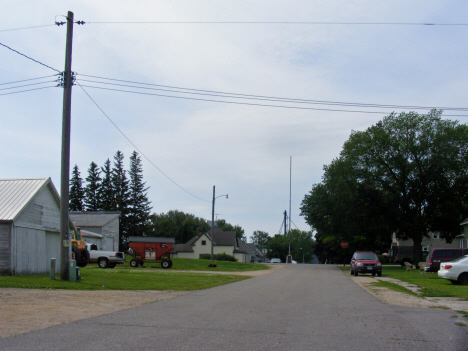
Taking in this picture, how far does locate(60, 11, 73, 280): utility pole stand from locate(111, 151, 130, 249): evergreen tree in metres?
63.1

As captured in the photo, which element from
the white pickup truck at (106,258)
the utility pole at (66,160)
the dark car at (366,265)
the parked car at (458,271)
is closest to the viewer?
the utility pole at (66,160)

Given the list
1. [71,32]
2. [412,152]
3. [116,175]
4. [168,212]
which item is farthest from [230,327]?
[168,212]

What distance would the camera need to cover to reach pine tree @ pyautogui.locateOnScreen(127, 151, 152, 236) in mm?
82688

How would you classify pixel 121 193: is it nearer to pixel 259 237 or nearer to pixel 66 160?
pixel 66 160

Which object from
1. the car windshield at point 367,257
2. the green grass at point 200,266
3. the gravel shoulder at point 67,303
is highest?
the gravel shoulder at point 67,303

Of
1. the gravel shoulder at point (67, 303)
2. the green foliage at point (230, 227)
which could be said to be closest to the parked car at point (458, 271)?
the gravel shoulder at point (67, 303)

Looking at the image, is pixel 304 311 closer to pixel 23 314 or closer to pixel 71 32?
pixel 23 314

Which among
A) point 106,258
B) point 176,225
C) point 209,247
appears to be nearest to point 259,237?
point 176,225

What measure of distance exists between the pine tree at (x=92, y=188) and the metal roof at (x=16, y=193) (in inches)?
2422

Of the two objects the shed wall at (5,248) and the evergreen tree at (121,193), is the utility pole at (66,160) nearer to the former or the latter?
the shed wall at (5,248)

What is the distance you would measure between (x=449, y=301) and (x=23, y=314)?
1208cm

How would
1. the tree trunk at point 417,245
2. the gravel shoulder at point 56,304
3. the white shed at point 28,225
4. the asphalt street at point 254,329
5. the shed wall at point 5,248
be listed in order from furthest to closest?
the tree trunk at point 417,245 < the white shed at point 28,225 < the shed wall at point 5,248 < the gravel shoulder at point 56,304 < the asphalt street at point 254,329

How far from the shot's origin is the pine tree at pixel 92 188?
86.4m

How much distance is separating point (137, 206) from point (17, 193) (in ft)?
200
